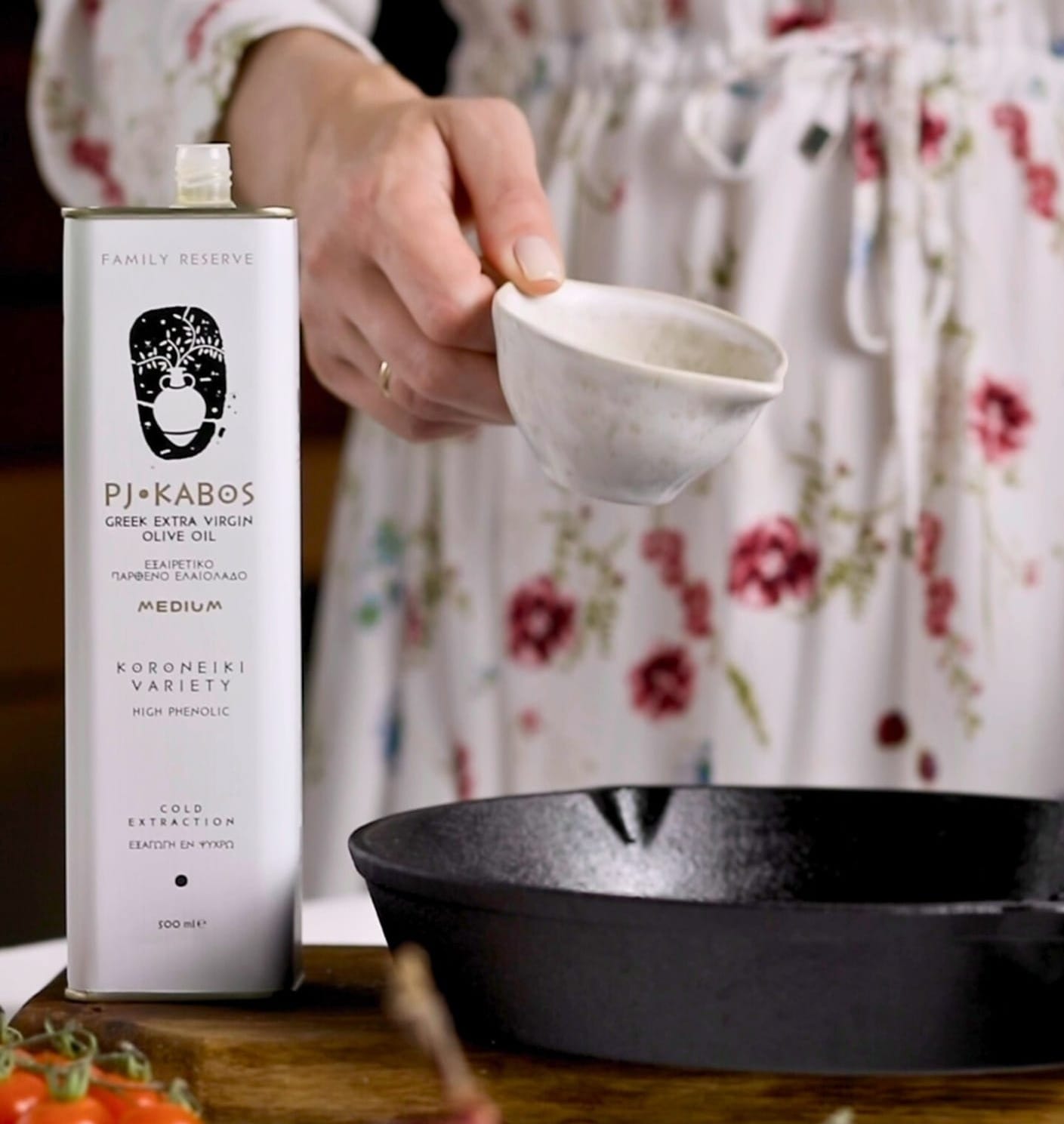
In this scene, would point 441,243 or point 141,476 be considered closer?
point 141,476

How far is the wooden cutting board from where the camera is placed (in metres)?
0.51

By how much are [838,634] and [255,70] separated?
1.50 feet

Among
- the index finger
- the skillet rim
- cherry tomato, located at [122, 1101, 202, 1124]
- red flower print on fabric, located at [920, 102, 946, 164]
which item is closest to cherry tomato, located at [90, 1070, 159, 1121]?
cherry tomato, located at [122, 1101, 202, 1124]

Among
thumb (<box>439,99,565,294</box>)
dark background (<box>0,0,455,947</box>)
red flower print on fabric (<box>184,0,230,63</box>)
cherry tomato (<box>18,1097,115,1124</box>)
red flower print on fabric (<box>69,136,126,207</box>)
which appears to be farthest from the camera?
dark background (<box>0,0,455,947</box>)

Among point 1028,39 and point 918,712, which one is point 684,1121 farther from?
point 1028,39

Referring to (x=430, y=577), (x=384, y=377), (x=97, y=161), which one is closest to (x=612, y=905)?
(x=384, y=377)

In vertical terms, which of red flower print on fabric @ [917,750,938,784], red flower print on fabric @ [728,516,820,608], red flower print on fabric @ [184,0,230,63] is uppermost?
red flower print on fabric @ [184,0,230,63]

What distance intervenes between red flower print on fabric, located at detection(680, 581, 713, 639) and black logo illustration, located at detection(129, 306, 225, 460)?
0.58 m

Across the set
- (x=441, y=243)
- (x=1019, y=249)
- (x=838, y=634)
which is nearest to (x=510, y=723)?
(x=838, y=634)

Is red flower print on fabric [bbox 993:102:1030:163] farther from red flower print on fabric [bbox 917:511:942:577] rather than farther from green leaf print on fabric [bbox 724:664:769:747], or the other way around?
green leaf print on fabric [bbox 724:664:769:747]

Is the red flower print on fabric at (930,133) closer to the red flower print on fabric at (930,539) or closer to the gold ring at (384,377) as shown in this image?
the red flower print on fabric at (930,539)

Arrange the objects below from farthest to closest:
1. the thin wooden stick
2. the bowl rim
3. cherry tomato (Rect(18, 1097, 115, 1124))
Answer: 1. the bowl rim
2. cherry tomato (Rect(18, 1097, 115, 1124))
3. the thin wooden stick

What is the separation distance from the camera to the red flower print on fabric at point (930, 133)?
3.58 feet

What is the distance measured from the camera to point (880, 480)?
1.10 meters
